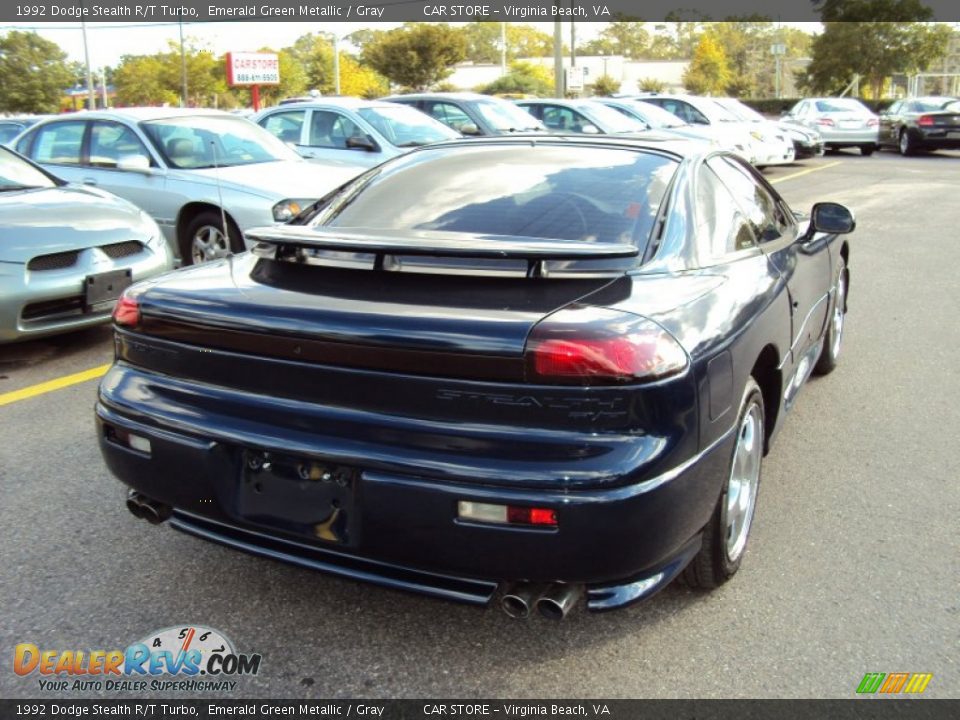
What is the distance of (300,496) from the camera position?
2455 millimetres

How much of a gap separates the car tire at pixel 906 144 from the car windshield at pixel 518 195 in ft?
72.2

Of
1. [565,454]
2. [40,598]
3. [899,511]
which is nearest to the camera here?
[565,454]

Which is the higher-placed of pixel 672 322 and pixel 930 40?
pixel 930 40

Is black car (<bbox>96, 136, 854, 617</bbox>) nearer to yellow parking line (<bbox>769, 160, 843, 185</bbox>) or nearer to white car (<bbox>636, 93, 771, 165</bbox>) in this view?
yellow parking line (<bbox>769, 160, 843, 185</bbox>)

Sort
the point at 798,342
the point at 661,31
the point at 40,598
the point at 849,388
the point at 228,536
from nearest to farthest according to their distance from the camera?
the point at 228,536 → the point at 40,598 → the point at 798,342 → the point at 849,388 → the point at 661,31

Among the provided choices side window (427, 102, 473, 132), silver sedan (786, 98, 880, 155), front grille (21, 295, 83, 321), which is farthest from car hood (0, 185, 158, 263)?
silver sedan (786, 98, 880, 155)

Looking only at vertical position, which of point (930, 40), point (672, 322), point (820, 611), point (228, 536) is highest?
point (930, 40)

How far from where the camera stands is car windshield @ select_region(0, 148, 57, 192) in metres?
6.32

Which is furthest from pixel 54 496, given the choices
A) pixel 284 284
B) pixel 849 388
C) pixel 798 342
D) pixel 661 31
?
Answer: pixel 661 31

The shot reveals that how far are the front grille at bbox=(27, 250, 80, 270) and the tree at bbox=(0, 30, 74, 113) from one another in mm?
42962

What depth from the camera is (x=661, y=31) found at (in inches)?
4980

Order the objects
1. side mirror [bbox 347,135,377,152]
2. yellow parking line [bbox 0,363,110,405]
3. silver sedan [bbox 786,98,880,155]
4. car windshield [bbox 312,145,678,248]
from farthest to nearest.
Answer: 1. silver sedan [bbox 786,98,880,155]
2. side mirror [bbox 347,135,377,152]
3. yellow parking line [bbox 0,363,110,405]
4. car windshield [bbox 312,145,678,248]

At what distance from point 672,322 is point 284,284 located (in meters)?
1.15

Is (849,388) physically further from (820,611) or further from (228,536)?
(228,536)
